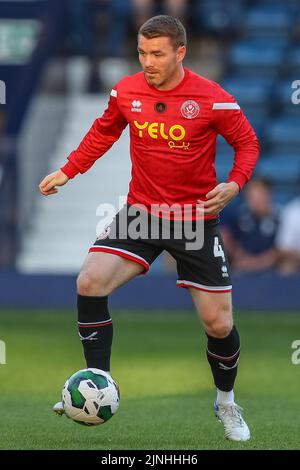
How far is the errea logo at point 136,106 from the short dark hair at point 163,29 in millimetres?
420

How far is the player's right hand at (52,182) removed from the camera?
27.0ft

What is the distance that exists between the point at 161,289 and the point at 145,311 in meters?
0.33

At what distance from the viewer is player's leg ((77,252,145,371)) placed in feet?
26.1

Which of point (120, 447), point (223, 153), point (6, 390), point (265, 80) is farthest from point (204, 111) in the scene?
point (265, 80)

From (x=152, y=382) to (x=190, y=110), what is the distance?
157 inches

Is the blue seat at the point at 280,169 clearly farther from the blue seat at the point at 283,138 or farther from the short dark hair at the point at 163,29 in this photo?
the short dark hair at the point at 163,29

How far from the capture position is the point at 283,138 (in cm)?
1948

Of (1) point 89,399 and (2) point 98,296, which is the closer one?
(1) point 89,399

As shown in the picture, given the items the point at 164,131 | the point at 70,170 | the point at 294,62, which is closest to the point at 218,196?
the point at 164,131

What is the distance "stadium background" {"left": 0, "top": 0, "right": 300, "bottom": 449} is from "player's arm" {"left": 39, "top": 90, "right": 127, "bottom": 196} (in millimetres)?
1518
